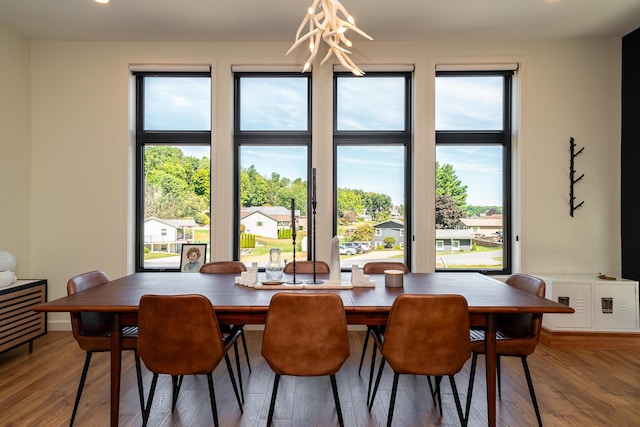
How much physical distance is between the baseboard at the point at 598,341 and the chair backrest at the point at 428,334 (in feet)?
7.49

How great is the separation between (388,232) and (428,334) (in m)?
2.50

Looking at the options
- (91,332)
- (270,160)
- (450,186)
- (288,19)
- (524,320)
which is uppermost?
(288,19)

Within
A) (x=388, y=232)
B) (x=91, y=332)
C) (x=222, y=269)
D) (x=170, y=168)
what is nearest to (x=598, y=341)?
(x=388, y=232)

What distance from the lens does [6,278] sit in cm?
333

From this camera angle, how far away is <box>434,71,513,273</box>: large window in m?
4.32

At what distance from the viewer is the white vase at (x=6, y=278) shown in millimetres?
3292

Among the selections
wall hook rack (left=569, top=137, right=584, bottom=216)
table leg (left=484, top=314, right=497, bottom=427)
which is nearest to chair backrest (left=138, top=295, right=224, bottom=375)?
table leg (left=484, top=314, right=497, bottom=427)

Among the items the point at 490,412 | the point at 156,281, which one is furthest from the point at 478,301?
the point at 156,281

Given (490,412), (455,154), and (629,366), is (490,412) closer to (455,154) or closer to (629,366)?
(629,366)

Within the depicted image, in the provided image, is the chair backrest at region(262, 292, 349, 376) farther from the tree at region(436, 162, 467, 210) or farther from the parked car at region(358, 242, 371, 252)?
the tree at region(436, 162, 467, 210)

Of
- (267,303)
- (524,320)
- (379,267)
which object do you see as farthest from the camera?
(379,267)

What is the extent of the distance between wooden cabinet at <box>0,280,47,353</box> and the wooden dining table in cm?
136

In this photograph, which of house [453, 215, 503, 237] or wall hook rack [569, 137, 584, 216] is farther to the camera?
house [453, 215, 503, 237]

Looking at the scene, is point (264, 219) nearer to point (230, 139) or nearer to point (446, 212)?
point (230, 139)
